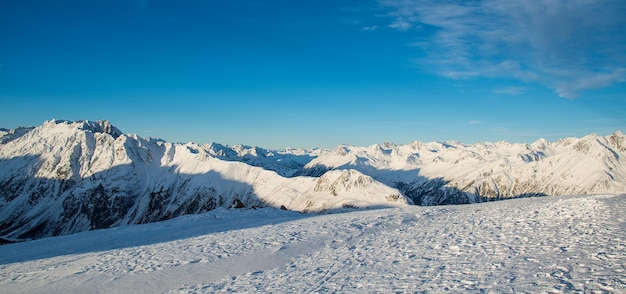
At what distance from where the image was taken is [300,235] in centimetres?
2439

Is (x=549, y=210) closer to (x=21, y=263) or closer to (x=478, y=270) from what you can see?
(x=478, y=270)

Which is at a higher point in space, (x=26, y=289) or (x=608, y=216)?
(x=608, y=216)

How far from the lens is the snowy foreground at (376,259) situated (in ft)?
41.6

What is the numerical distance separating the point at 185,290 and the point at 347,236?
38.1ft

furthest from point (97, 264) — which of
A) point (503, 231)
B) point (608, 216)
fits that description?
point (608, 216)

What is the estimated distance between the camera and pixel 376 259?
55.4 feet

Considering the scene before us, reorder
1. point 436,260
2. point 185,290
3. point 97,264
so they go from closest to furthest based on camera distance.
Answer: point 185,290 → point 436,260 → point 97,264

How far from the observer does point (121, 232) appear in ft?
115

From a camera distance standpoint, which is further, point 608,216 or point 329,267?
point 608,216

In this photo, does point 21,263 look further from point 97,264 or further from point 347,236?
point 347,236

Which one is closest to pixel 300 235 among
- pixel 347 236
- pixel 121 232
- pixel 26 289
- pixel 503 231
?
pixel 347 236

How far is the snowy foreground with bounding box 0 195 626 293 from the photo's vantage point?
500 inches

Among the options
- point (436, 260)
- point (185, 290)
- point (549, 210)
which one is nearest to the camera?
point (185, 290)

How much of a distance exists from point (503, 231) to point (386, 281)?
35.5 ft
